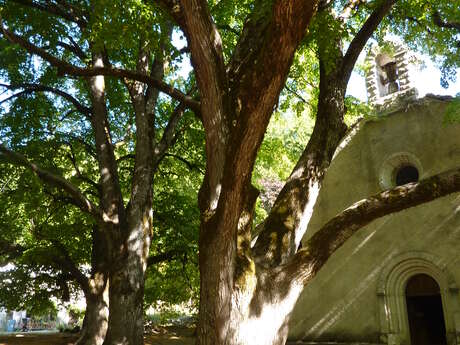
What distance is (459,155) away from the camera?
12281 mm

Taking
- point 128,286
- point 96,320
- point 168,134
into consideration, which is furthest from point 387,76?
point 96,320

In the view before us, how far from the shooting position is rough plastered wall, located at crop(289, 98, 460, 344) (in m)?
12.0

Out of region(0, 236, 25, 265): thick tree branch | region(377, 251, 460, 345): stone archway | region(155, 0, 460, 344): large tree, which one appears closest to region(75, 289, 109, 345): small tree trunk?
region(0, 236, 25, 265): thick tree branch

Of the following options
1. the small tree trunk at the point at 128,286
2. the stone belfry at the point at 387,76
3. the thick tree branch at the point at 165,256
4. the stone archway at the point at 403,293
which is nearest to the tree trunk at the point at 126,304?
the small tree trunk at the point at 128,286

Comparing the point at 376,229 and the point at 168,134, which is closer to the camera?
the point at 168,134

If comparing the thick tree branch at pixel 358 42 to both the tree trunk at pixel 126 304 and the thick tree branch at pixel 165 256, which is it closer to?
the tree trunk at pixel 126 304

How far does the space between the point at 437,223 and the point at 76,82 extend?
11732mm

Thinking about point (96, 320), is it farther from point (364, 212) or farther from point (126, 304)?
point (364, 212)

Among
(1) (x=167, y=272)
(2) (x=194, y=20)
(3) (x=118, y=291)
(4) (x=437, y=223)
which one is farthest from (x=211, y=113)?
(1) (x=167, y=272)

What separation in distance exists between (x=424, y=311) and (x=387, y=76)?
8.60m

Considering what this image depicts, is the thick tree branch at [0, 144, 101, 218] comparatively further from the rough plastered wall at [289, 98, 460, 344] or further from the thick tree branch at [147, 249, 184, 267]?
the rough plastered wall at [289, 98, 460, 344]

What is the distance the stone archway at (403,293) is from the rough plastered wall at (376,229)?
51 millimetres

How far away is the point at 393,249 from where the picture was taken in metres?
12.7

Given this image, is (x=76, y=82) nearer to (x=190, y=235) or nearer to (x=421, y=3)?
(x=190, y=235)
